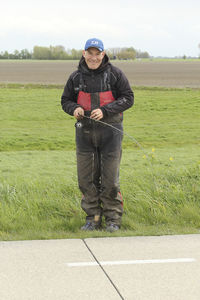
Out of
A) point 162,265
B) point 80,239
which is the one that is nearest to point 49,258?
point 80,239

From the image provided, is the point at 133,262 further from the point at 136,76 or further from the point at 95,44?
the point at 136,76

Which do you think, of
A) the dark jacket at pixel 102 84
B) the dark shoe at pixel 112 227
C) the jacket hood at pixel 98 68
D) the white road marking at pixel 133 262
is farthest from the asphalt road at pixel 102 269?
the jacket hood at pixel 98 68

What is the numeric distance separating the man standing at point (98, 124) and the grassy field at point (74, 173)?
300mm

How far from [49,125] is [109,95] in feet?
44.7

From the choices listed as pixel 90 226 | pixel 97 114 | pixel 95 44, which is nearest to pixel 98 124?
pixel 97 114

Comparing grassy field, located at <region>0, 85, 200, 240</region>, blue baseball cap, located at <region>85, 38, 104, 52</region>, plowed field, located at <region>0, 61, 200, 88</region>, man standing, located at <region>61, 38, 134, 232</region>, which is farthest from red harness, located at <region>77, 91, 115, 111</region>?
plowed field, located at <region>0, 61, 200, 88</region>

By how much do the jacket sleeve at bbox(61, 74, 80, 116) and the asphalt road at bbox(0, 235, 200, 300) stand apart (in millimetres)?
1246

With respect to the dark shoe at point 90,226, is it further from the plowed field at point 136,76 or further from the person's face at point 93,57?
the plowed field at point 136,76

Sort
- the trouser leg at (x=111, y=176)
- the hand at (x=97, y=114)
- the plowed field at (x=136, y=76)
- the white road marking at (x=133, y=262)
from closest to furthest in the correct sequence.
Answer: the white road marking at (x=133, y=262)
the hand at (x=97, y=114)
the trouser leg at (x=111, y=176)
the plowed field at (x=136, y=76)

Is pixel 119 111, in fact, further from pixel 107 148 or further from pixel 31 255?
pixel 31 255

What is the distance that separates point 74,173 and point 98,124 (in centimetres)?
352

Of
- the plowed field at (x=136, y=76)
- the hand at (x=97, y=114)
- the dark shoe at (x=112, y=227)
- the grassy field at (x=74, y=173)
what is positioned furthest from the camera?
the plowed field at (x=136, y=76)

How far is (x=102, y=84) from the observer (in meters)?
4.74

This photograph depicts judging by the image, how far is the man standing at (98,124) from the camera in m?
4.74
